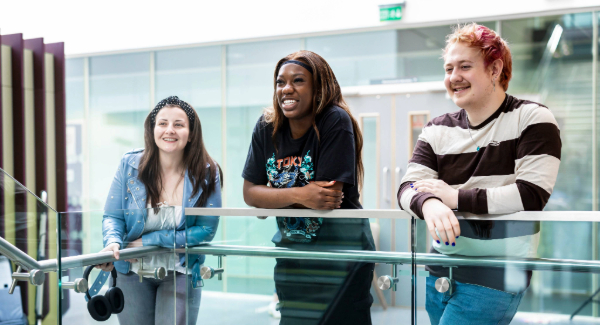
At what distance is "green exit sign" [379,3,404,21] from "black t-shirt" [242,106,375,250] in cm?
336

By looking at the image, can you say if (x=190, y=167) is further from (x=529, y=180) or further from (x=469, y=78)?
(x=529, y=180)

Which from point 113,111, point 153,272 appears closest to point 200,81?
point 113,111

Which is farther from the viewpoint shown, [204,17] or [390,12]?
[204,17]

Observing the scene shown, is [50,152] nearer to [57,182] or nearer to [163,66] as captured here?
[57,182]

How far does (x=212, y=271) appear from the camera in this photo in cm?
208

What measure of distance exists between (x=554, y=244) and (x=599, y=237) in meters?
0.17

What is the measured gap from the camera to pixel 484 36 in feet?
5.69

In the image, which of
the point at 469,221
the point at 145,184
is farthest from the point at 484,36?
the point at 145,184

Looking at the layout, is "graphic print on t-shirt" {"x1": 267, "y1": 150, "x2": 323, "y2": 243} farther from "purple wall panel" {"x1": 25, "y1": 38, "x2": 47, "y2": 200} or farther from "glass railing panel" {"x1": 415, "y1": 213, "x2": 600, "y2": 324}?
"purple wall panel" {"x1": 25, "y1": 38, "x2": 47, "y2": 200}

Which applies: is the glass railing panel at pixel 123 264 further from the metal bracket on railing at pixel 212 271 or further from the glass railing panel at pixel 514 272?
the glass railing panel at pixel 514 272

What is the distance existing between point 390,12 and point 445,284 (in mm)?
→ 3830

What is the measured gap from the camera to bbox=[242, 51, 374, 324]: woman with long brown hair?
181cm

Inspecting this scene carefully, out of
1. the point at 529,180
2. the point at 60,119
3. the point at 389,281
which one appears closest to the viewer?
the point at 529,180

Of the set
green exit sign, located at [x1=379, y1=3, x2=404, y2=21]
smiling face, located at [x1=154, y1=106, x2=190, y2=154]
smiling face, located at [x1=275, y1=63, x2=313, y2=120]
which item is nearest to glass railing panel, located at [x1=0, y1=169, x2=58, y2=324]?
smiling face, located at [x1=154, y1=106, x2=190, y2=154]
